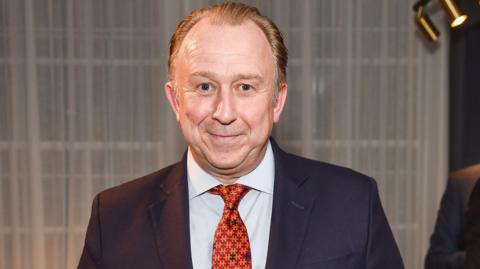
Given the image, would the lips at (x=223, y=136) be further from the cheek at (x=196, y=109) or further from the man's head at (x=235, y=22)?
the man's head at (x=235, y=22)

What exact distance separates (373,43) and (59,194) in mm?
2304

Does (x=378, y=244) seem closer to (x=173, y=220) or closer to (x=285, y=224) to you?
(x=285, y=224)

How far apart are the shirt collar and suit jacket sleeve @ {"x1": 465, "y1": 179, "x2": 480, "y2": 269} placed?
2.21ft

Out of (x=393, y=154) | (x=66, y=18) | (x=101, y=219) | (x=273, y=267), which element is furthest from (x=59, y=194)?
(x=273, y=267)

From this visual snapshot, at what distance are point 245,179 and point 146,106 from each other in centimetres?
252

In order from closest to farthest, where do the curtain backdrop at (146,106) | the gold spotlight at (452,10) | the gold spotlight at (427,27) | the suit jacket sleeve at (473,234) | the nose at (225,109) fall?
the nose at (225,109)
the suit jacket sleeve at (473,234)
the gold spotlight at (452,10)
the gold spotlight at (427,27)
the curtain backdrop at (146,106)

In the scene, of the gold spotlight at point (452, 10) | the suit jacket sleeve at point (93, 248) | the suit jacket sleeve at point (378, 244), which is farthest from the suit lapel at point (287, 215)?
the gold spotlight at point (452, 10)

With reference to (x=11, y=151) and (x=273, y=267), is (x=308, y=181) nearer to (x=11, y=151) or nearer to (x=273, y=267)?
(x=273, y=267)

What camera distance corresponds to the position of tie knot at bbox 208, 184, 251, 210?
4.39 ft

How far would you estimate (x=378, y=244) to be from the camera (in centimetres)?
133

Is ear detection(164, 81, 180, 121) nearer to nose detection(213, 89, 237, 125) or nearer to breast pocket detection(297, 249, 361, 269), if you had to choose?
nose detection(213, 89, 237, 125)

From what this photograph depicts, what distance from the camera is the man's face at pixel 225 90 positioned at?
1165 mm

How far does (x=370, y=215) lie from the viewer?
4.42 ft

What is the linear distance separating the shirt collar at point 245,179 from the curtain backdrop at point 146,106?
2.40 metres
